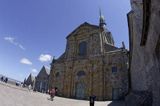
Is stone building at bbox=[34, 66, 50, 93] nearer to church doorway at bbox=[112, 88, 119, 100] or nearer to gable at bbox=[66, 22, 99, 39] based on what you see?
gable at bbox=[66, 22, 99, 39]

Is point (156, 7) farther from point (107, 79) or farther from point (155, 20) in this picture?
point (107, 79)

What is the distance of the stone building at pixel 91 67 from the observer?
26.0 metres

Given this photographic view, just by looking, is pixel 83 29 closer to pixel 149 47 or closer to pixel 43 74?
pixel 43 74

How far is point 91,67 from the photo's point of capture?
94.1 feet

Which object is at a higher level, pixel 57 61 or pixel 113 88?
pixel 57 61

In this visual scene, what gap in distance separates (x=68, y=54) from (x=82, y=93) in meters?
7.89

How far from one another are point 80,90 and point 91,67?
392cm

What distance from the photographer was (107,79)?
1052 inches

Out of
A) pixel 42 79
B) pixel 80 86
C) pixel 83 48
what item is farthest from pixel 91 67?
pixel 42 79

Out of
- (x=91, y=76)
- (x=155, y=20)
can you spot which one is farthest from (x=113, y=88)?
(x=155, y=20)

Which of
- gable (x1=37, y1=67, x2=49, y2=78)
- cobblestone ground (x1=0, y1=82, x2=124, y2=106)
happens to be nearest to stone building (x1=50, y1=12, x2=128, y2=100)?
cobblestone ground (x1=0, y1=82, x2=124, y2=106)

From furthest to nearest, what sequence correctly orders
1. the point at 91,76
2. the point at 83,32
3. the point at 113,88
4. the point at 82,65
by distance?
the point at 83,32
the point at 82,65
the point at 91,76
the point at 113,88

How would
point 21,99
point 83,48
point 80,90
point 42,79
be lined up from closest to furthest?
1. point 21,99
2. point 80,90
3. point 83,48
4. point 42,79

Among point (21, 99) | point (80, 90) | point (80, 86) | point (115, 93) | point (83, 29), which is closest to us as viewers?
point (21, 99)
